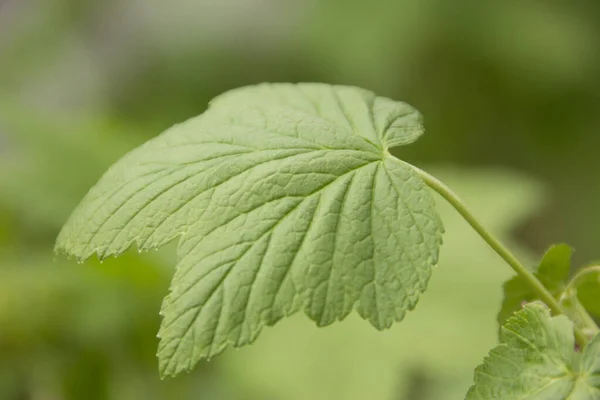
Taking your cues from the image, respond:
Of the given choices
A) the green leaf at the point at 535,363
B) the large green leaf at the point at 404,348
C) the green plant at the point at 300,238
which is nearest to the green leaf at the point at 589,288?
the green plant at the point at 300,238

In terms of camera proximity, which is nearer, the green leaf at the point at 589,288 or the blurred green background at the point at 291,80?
the green leaf at the point at 589,288

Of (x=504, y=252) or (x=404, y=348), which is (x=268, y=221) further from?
(x=404, y=348)

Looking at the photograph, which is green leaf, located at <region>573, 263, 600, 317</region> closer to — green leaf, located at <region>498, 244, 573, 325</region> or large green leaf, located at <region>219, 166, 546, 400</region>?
green leaf, located at <region>498, 244, 573, 325</region>

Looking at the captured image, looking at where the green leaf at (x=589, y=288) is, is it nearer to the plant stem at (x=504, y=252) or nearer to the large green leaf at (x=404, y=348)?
the plant stem at (x=504, y=252)

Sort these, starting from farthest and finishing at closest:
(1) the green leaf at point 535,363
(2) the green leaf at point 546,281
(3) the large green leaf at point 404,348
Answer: (3) the large green leaf at point 404,348 → (2) the green leaf at point 546,281 → (1) the green leaf at point 535,363

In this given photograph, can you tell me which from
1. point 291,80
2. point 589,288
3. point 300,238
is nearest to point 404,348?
point 589,288

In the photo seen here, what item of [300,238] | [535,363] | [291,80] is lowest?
[535,363]

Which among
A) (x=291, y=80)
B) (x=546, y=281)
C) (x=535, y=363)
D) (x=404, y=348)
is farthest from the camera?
(x=291, y=80)

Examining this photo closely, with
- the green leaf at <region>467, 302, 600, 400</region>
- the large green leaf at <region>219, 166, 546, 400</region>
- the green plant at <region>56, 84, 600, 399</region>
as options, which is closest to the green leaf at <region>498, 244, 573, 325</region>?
the green plant at <region>56, 84, 600, 399</region>
